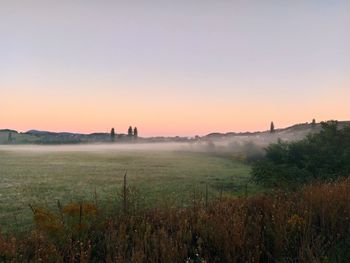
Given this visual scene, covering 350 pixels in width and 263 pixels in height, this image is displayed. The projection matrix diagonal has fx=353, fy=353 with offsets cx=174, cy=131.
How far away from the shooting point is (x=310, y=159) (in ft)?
75.8

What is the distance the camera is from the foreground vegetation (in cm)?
596

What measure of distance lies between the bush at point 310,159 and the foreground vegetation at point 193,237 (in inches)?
464

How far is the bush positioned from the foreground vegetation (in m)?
11.8

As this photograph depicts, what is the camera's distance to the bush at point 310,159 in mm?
20531

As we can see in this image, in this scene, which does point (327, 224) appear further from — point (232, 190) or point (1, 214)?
point (232, 190)

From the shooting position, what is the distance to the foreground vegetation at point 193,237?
596 cm

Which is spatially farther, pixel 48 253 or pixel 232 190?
pixel 232 190

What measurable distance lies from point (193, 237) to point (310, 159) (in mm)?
18050

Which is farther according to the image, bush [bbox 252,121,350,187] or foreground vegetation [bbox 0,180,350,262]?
bush [bbox 252,121,350,187]

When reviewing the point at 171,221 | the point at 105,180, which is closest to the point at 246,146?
the point at 105,180

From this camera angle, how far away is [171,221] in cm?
779

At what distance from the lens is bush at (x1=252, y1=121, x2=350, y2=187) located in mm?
20531

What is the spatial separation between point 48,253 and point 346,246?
523 cm

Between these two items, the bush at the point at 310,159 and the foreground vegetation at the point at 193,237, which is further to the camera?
the bush at the point at 310,159
